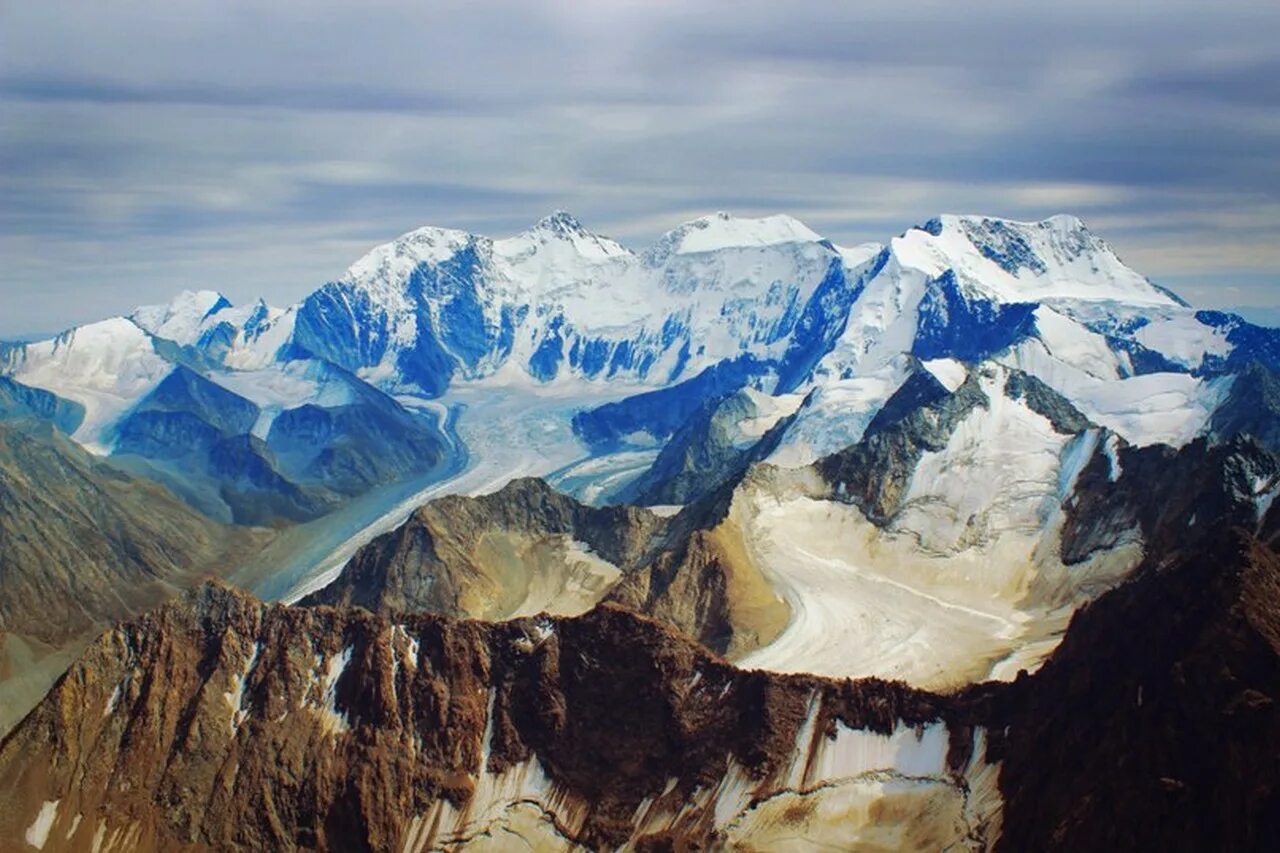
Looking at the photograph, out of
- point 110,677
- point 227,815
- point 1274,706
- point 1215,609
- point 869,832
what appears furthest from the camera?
point 110,677

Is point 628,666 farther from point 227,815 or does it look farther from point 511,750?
point 227,815

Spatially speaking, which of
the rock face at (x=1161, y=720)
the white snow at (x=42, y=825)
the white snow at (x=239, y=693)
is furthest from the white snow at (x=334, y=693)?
the rock face at (x=1161, y=720)

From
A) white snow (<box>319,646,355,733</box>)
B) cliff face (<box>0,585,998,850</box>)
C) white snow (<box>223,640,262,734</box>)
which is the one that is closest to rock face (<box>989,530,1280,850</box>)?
cliff face (<box>0,585,998,850</box>)

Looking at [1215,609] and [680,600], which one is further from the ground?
[1215,609]

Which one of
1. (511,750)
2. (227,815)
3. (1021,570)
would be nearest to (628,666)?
(511,750)

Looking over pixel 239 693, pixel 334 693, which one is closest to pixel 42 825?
pixel 239 693

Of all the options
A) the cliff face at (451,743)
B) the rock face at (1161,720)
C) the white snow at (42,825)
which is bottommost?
the white snow at (42,825)

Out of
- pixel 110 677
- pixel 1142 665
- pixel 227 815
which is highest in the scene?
pixel 1142 665

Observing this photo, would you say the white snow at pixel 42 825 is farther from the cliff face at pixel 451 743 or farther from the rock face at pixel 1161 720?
the rock face at pixel 1161 720
